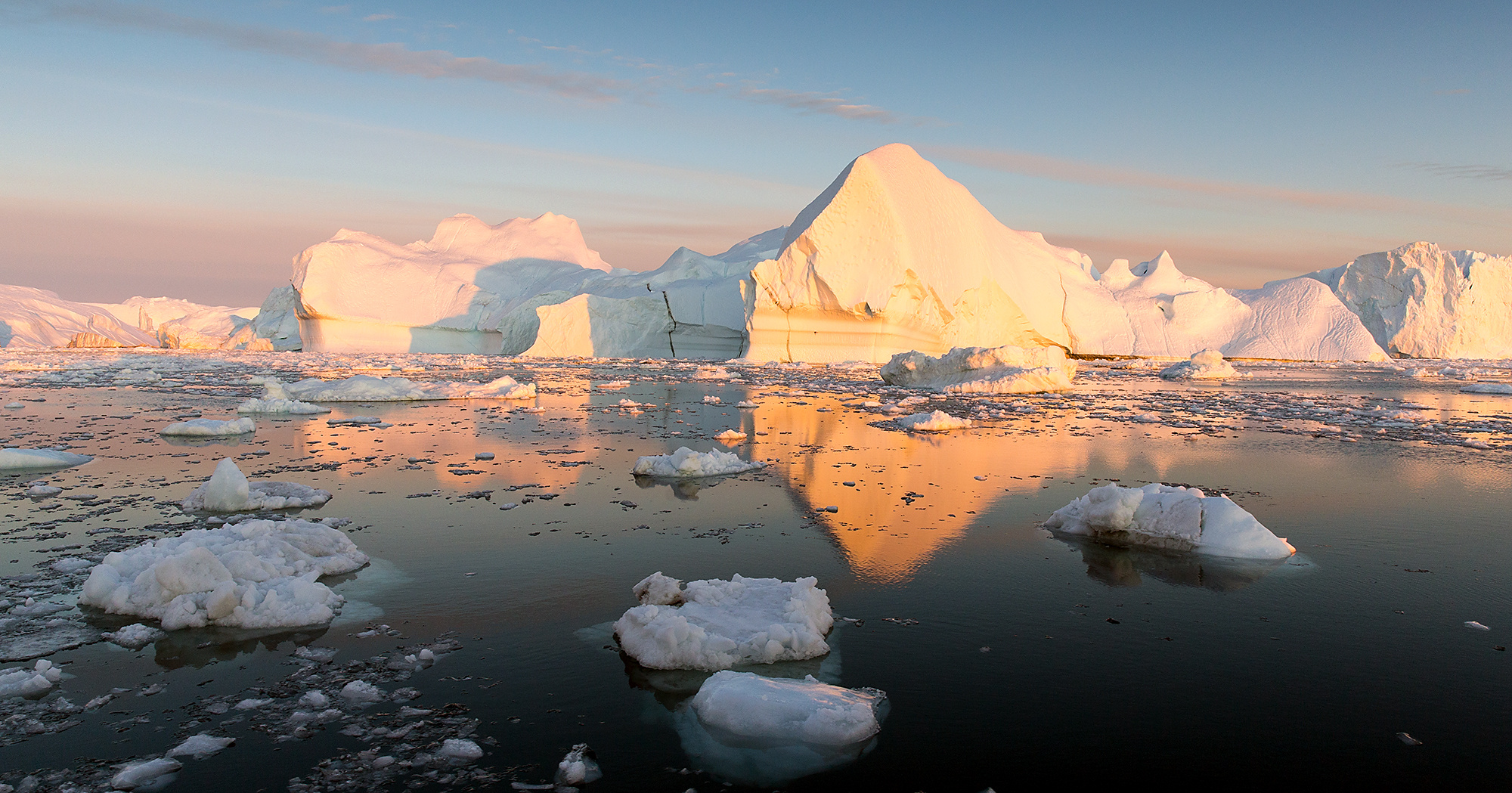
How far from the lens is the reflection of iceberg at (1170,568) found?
434 cm

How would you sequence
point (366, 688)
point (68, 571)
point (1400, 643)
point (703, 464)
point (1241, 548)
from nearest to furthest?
point (366, 688) → point (1400, 643) → point (68, 571) → point (1241, 548) → point (703, 464)

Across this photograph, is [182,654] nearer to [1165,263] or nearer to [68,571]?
[68,571]

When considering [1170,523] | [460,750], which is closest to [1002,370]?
[1170,523]

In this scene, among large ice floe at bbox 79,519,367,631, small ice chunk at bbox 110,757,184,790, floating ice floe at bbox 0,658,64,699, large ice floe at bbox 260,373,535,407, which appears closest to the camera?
small ice chunk at bbox 110,757,184,790

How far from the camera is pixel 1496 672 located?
3.22 meters

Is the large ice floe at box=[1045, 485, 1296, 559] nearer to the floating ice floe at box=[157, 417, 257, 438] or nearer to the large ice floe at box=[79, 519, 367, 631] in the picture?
the large ice floe at box=[79, 519, 367, 631]

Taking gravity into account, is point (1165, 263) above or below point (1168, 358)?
above

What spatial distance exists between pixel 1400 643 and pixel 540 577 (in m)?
3.66

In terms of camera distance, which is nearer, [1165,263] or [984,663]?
[984,663]

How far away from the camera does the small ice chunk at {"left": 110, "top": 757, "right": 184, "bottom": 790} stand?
7.58 ft

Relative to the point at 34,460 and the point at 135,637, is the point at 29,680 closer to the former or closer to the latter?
the point at 135,637

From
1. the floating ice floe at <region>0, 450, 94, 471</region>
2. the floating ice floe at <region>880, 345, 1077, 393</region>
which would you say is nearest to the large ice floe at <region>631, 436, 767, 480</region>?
the floating ice floe at <region>0, 450, 94, 471</region>

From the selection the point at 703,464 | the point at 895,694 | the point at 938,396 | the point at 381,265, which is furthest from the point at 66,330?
the point at 895,694

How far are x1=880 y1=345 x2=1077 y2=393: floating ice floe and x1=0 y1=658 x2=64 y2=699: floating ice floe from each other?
48.8ft
